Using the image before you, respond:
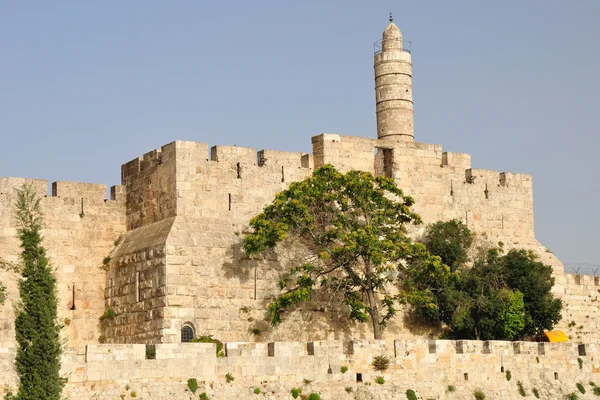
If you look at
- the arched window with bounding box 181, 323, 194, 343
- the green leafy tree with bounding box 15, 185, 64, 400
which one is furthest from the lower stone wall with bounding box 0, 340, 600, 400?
the arched window with bounding box 181, 323, 194, 343

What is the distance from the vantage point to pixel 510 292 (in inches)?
1390

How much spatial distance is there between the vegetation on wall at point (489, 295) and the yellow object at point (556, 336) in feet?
1.51

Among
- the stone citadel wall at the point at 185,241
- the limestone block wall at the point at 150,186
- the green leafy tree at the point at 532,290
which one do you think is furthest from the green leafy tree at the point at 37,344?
the green leafy tree at the point at 532,290

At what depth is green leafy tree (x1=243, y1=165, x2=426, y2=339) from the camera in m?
32.0

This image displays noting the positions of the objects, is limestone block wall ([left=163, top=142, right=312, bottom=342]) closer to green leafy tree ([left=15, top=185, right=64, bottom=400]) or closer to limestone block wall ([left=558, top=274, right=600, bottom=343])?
green leafy tree ([left=15, top=185, right=64, bottom=400])

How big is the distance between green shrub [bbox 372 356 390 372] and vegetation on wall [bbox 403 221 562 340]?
13.0ft

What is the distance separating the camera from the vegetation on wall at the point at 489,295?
3466 cm

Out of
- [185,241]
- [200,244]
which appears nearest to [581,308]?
[200,244]

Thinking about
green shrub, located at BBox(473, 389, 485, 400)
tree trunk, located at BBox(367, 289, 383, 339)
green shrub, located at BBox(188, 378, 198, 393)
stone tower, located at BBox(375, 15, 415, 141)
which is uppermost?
stone tower, located at BBox(375, 15, 415, 141)

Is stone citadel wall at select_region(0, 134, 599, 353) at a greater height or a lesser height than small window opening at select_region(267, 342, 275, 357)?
greater

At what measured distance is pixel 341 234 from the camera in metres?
32.3

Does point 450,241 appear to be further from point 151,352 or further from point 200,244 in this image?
point 151,352

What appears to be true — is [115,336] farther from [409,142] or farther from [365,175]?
[409,142]

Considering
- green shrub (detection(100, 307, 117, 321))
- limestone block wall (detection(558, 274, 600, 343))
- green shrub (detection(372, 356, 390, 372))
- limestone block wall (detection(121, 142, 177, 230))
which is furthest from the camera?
limestone block wall (detection(558, 274, 600, 343))
